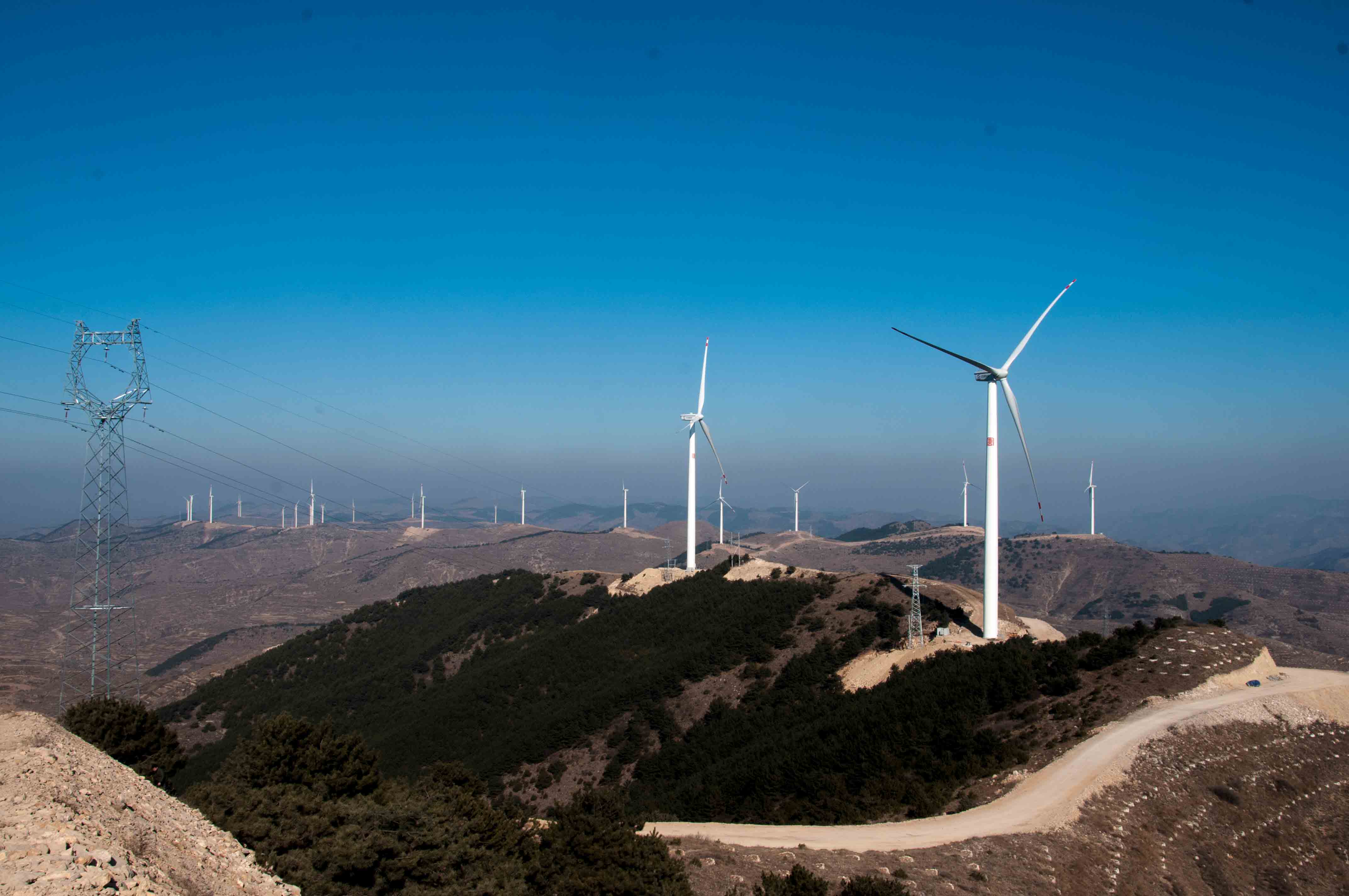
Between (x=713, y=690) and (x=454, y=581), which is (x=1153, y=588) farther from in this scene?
(x=454, y=581)

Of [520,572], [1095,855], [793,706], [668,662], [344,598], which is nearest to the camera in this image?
[1095,855]

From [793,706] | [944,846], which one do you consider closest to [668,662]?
[793,706]

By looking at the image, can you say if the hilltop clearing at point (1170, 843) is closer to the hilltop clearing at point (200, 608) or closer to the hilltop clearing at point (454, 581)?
the hilltop clearing at point (454, 581)

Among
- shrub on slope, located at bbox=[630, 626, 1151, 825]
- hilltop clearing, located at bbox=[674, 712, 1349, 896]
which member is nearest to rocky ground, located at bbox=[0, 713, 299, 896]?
hilltop clearing, located at bbox=[674, 712, 1349, 896]

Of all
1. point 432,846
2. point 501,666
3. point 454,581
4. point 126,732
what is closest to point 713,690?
point 501,666

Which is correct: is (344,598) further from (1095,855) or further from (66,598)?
(1095,855)

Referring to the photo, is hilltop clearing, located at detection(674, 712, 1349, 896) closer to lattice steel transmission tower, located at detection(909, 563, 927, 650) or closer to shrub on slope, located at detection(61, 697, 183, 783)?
lattice steel transmission tower, located at detection(909, 563, 927, 650)
